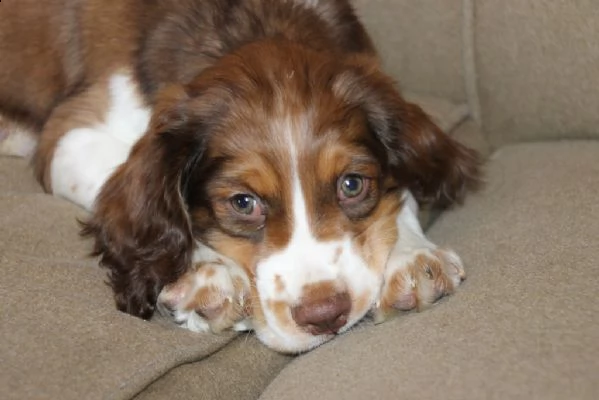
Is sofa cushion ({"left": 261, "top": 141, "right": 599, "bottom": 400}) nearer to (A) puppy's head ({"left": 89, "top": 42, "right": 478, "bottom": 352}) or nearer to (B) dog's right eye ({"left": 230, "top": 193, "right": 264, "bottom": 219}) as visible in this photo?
(A) puppy's head ({"left": 89, "top": 42, "right": 478, "bottom": 352})

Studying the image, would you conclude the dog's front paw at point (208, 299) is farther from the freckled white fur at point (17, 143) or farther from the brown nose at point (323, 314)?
the freckled white fur at point (17, 143)

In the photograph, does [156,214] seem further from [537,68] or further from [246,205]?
[537,68]

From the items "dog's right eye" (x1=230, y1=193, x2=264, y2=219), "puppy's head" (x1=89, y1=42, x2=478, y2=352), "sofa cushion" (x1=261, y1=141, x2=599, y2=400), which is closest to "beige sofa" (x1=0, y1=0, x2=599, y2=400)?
"sofa cushion" (x1=261, y1=141, x2=599, y2=400)

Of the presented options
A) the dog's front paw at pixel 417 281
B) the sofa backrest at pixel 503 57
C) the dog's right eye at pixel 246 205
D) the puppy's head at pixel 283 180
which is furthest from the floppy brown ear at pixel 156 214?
the sofa backrest at pixel 503 57

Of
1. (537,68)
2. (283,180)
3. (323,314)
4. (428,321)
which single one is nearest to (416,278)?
(428,321)

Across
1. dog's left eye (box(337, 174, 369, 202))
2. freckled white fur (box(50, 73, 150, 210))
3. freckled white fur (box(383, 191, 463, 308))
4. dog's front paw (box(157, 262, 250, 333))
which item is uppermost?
dog's left eye (box(337, 174, 369, 202))
